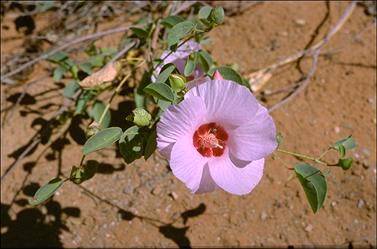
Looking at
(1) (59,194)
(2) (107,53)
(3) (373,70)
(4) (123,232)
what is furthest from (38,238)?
(3) (373,70)

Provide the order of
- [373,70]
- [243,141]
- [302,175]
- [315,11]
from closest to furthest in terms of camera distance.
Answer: [243,141] < [302,175] < [373,70] < [315,11]

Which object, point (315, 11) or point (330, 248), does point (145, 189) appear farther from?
point (315, 11)

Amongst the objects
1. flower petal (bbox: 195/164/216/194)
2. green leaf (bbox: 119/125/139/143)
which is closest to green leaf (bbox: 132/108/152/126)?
green leaf (bbox: 119/125/139/143)

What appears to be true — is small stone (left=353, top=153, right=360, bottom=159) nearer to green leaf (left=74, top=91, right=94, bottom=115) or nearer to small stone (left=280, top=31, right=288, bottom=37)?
small stone (left=280, top=31, right=288, bottom=37)

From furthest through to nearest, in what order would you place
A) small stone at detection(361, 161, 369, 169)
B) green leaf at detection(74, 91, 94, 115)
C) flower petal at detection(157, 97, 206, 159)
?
small stone at detection(361, 161, 369, 169) < green leaf at detection(74, 91, 94, 115) < flower petal at detection(157, 97, 206, 159)

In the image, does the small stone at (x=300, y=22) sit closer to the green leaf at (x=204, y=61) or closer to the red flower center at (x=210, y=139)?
the green leaf at (x=204, y=61)

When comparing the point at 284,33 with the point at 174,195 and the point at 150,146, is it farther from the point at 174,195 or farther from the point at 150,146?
the point at 150,146

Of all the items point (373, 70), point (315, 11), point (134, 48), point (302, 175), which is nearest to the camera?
point (302, 175)
